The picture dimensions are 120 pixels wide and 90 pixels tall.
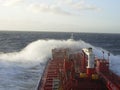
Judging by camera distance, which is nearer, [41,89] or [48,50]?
[41,89]

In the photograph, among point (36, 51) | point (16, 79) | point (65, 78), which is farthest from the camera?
point (36, 51)

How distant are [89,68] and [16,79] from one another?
13.0 metres

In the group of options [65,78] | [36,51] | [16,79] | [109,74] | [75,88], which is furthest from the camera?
[36,51]

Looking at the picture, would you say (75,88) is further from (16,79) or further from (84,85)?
(16,79)

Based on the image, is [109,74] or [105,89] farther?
[109,74]

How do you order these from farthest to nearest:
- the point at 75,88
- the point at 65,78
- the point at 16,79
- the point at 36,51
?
the point at 36,51 → the point at 16,79 → the point at 65,78 → the point at 75,88

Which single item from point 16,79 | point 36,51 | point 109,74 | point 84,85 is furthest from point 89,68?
point 36,51

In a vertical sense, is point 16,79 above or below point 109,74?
below

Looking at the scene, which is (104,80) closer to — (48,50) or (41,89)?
(41,89)

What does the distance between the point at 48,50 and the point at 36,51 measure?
8.64 ft

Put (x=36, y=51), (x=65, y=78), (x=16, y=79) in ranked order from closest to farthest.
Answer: (x=65, y=78), (x=16, y=79), (x=36, y=51)

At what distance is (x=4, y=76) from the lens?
107ft

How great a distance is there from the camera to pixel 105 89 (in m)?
19.8

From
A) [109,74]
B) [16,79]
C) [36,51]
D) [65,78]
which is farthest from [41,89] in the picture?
[36,51]
